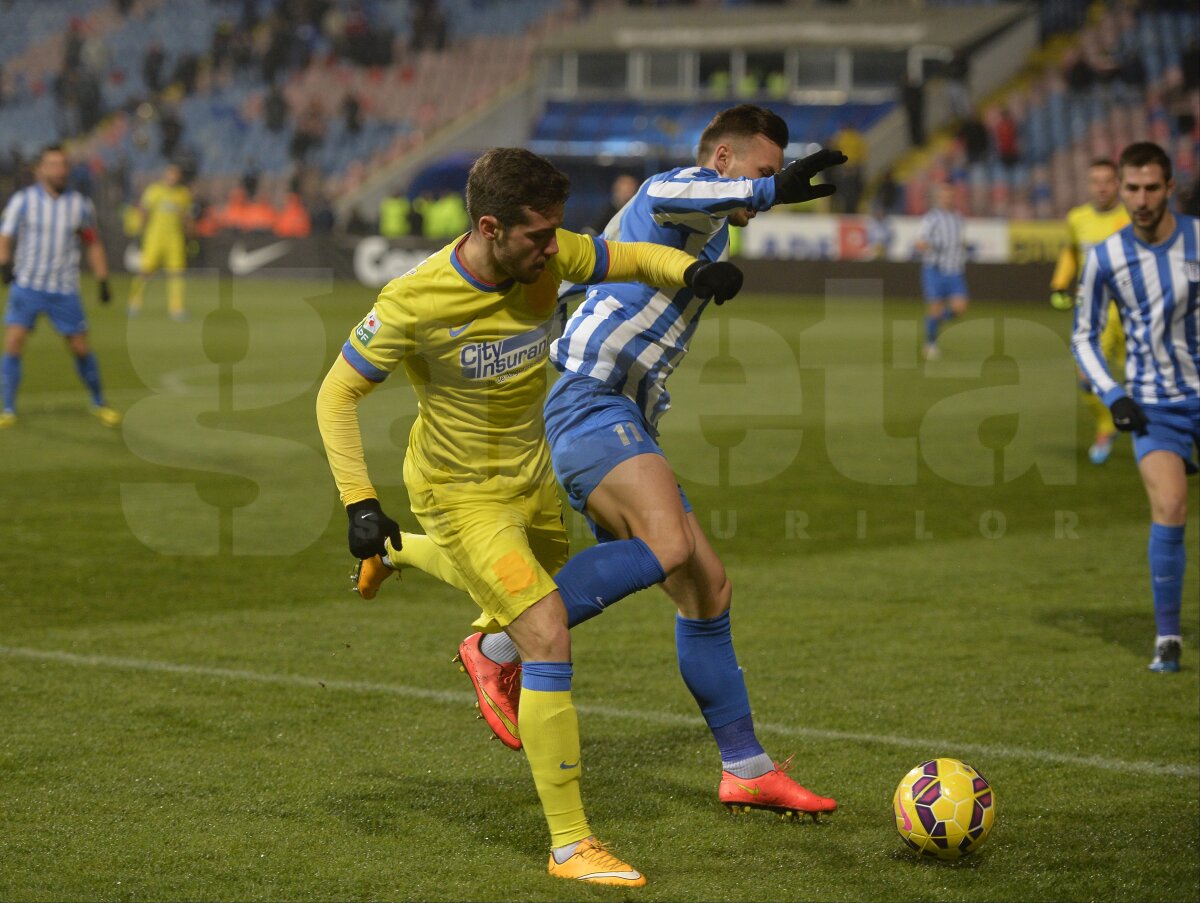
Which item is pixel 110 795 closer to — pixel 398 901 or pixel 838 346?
pixel 398 901

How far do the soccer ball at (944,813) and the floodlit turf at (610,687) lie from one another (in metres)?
0.07

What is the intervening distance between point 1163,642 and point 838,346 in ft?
48.7

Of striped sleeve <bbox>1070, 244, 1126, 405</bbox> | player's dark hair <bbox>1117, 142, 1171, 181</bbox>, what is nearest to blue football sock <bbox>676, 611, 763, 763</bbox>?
striped sleeve <bbox>1070, 244, 1126, 405</bbox>

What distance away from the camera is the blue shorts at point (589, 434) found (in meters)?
4.86

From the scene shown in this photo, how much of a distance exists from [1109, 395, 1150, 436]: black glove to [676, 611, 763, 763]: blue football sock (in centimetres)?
239

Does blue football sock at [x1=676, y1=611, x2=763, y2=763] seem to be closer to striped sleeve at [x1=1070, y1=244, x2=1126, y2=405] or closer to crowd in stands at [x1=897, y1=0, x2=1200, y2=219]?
striped sleeve at [x1=1070, y1=244, x2=1126, y2=405]

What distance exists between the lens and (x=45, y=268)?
13.7 metres

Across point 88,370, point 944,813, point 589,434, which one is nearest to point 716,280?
point 589,434

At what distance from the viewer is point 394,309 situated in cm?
442

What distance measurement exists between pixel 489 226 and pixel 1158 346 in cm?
374

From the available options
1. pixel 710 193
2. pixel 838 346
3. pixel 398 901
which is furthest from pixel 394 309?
pixel 838 346

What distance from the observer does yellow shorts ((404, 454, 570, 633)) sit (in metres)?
4.46

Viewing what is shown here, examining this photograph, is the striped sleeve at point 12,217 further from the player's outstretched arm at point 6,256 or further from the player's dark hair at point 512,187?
the player's dark hair at point 512,187

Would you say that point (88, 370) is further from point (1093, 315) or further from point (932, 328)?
point (932, 328)
